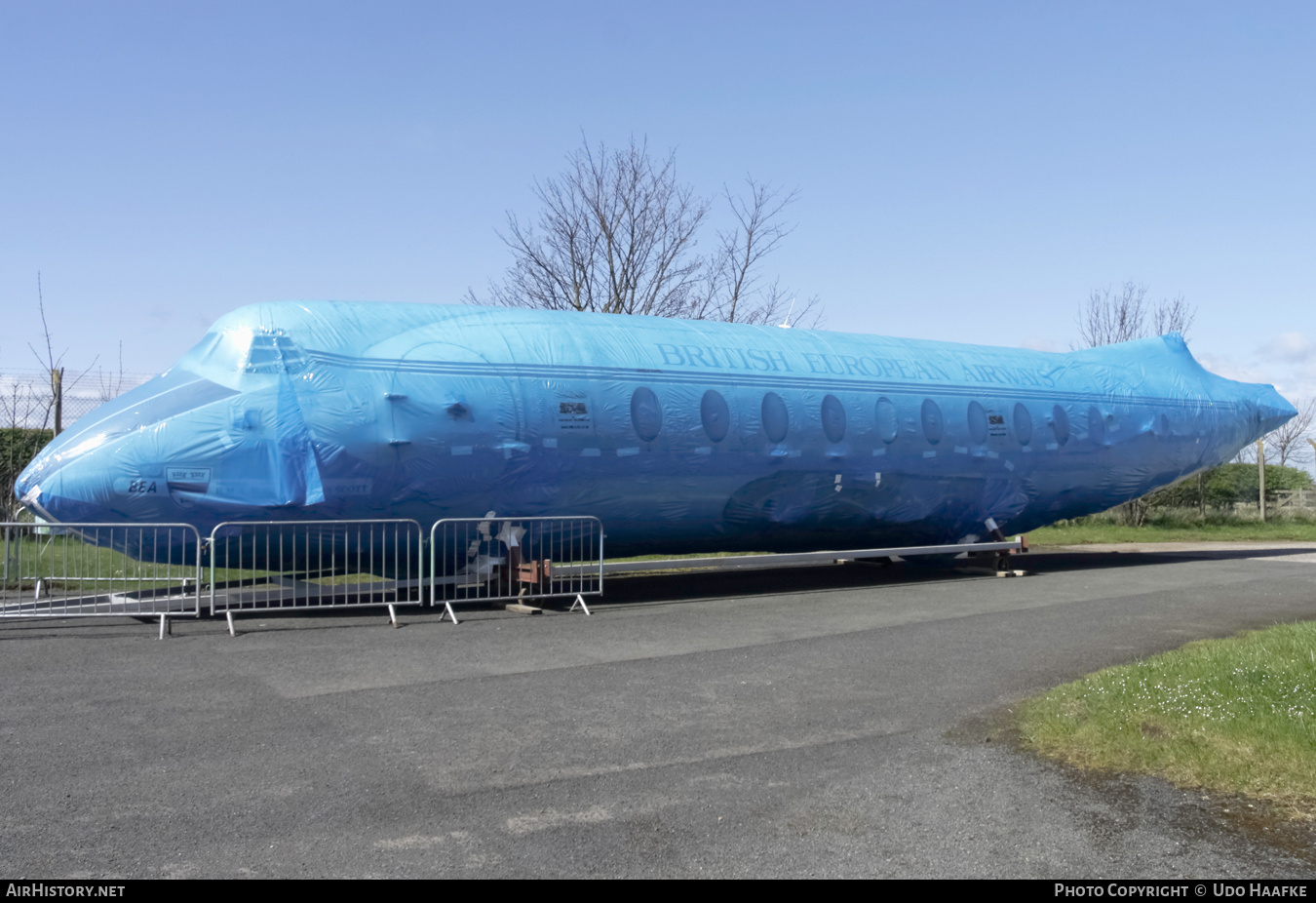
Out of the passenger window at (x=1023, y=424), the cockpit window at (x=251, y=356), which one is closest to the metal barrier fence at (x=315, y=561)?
the cockpit window at (x=251, y=356)

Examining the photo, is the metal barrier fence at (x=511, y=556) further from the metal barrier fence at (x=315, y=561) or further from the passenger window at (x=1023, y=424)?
the passenger window at (x=1023, y=424)

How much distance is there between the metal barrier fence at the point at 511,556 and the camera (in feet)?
38.4

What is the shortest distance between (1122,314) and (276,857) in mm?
36064

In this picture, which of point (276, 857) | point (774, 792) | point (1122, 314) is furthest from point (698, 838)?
point (1122, 314)

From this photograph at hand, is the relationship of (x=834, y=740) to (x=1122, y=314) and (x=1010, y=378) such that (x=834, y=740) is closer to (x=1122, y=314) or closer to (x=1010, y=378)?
(x=1010, y=378)

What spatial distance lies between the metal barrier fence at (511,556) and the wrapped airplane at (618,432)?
225 mm

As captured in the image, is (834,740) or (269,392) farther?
(269,392)

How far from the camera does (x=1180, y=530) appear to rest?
29094 mm

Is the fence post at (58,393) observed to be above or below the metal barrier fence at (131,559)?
above

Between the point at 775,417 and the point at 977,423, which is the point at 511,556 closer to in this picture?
the point at 775,417

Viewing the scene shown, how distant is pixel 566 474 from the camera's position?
39.5ft

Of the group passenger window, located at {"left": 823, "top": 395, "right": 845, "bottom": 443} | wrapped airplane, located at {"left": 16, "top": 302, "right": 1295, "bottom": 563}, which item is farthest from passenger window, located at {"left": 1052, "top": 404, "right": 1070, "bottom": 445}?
passenger window, located at {"left": 823, "top": 395, "right": 845, "bottom": 443}

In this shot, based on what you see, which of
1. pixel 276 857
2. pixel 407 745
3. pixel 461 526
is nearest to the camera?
pixel 276 857

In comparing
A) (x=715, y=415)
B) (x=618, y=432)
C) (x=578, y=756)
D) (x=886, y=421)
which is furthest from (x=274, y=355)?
(x=886, y=421)
